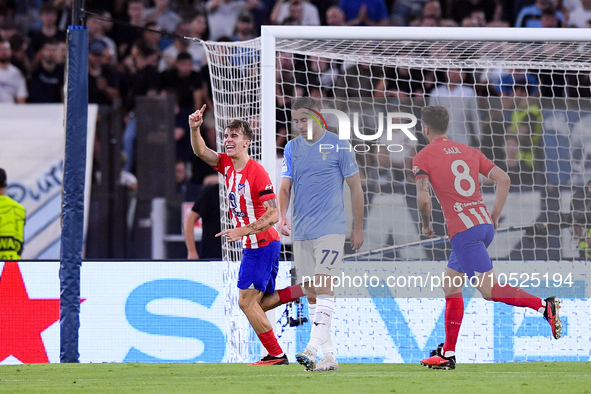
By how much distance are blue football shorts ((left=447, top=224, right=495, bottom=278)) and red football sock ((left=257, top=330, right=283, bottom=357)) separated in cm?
148

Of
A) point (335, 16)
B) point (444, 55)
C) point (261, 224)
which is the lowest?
point (261, 224)

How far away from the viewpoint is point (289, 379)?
603 centimetres

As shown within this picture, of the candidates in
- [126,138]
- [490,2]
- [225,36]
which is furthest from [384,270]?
[490,2]

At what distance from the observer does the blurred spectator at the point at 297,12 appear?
1315cm

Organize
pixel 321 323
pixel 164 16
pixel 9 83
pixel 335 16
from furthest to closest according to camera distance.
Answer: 1. pixel 164 16
2. pixel 335 16
3. pixel 9 83
4. pixel 321 323

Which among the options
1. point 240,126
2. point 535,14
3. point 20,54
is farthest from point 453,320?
point 20,54

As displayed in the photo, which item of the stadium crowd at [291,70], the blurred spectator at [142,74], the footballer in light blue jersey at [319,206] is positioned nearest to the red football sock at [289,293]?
the footballer in light blue jersey at [319,206]

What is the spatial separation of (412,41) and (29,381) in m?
4.26

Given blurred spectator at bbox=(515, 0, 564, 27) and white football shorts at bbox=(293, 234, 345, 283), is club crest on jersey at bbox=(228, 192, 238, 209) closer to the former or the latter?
white football shorts at bbox=(293, 234, 345, 283)

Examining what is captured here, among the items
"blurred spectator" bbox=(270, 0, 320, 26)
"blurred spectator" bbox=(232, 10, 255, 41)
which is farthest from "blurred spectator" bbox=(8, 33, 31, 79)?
"blurred spectator" bbox=(270, 0, 320, 26)

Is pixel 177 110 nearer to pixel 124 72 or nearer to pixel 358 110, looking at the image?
pixel 124 72

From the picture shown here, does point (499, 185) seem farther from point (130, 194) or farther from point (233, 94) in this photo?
point (130, 194)

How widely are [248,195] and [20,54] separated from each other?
22.1 feet

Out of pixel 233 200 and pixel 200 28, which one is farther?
pixel 200 28
